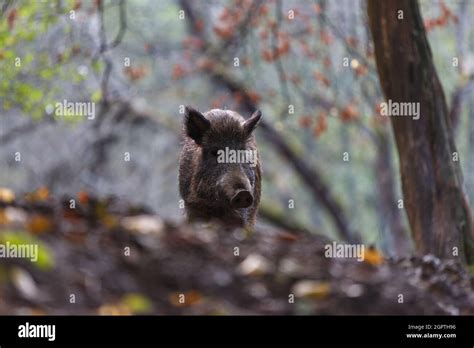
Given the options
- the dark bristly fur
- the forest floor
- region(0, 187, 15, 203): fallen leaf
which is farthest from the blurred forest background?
the forest floor

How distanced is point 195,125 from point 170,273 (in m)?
4.44

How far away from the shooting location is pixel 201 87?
23.0 meters

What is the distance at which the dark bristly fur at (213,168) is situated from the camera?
8.66 m

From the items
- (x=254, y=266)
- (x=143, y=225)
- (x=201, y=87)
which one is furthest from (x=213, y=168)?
(x=201, y=87)

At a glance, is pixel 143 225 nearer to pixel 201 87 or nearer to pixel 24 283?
pixel 24 283

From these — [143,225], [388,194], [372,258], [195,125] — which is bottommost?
[372,258]

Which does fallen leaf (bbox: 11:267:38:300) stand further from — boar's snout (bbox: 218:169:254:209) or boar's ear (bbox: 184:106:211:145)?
boar's ear (bbox: 184:106:211:145)

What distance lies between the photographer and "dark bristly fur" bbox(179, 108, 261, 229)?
8664mm

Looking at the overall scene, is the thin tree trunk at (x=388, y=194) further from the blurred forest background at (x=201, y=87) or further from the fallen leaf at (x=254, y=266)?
the fallen leaf at (x=254, y=266)

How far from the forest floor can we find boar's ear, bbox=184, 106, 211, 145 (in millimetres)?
3239

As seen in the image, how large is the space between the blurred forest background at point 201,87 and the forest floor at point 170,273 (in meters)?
4.36

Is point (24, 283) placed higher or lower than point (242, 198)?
lower
